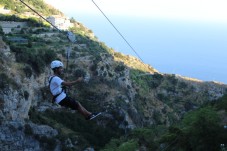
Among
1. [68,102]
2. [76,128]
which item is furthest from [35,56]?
[68,102]

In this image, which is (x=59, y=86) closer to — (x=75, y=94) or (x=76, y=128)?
(x=76, y=128)

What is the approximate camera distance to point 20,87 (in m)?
41.0

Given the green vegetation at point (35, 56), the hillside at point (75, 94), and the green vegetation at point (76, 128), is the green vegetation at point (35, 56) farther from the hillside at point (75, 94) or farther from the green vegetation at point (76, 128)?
the green vegetation at point (76, 128)

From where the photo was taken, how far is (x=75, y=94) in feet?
188

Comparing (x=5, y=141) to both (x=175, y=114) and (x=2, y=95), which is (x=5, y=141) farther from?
(x=175, y=114)

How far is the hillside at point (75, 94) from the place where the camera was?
39156 millimetres

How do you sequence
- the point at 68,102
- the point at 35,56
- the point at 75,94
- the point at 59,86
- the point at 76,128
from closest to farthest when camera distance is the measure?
the point at 59,86
the point at 68,102
the point at 76,128
the point at 35,56
the point at 75,94

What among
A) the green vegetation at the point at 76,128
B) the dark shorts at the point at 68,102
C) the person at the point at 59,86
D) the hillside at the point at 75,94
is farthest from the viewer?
the green vegetation at the point at 76,128

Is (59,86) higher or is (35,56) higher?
(35,56)

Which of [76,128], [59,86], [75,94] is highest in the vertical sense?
[75,94]

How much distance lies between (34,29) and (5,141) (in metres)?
42.2

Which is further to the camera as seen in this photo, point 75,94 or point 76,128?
point 75,94

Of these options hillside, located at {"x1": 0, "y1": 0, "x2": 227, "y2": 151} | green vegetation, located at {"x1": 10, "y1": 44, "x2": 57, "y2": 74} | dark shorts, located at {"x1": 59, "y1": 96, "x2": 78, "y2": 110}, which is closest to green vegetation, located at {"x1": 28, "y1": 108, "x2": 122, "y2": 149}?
hillside, located at {"x1": 0, "y1": 0, "x2": 227, "y2": 151}

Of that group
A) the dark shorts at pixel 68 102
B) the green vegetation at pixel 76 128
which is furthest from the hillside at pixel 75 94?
the dark shorts at pixel 68 102
